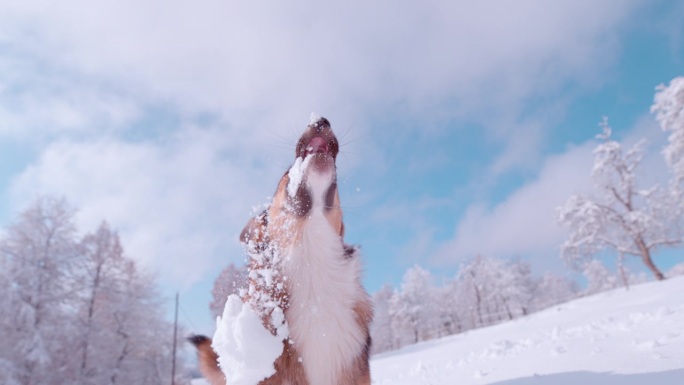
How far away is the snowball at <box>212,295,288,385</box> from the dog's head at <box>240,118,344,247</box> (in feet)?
1.95

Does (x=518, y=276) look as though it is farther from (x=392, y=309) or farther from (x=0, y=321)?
(x=0, y=321)

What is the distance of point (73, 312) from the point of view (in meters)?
18.5

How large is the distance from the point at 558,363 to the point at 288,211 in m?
4.70

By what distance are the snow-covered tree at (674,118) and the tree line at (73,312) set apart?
94.5ft

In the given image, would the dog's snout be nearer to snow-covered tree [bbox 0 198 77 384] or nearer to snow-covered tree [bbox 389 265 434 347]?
snow-covered tree [bbox 0 198 77 384]

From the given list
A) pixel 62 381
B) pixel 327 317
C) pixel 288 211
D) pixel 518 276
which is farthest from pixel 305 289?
pixel 518 276

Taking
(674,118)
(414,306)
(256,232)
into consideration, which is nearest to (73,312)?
(256,232)

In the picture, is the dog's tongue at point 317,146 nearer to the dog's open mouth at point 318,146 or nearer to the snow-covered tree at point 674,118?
the dog's open mouth at point 318,146

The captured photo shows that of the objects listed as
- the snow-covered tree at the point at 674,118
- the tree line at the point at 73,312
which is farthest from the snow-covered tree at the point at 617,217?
the tree line at the point at 73,312

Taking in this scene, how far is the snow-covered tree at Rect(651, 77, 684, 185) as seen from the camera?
808 inches

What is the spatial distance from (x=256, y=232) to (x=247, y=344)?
3.08ft

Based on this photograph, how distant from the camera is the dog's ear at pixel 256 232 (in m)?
3.32

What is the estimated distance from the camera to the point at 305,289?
9.85ft

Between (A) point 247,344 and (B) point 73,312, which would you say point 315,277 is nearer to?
(A) point 247,344
